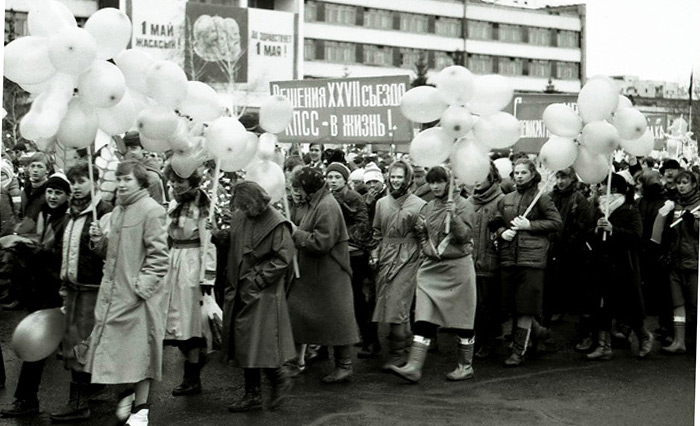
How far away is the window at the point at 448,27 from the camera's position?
234 feet

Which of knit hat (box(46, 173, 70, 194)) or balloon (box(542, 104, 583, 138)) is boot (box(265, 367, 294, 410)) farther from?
balloon (box(542, 104, 583, 138))

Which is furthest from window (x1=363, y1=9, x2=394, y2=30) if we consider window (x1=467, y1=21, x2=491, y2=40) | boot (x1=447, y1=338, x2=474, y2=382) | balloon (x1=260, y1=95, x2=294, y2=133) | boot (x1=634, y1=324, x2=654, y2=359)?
balloon (x1=260, y1=95, x2=294, y2=133)

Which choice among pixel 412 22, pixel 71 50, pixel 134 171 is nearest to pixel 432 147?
pixel 134 171

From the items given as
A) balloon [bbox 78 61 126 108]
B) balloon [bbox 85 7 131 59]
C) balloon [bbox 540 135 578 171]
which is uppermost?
balloon [bbox 85 7 131 59]

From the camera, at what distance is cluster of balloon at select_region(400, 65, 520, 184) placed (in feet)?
25.4

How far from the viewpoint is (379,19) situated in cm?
6806

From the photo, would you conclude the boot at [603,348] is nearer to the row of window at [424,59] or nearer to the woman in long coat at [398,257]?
the woman in long coat at [398,257]

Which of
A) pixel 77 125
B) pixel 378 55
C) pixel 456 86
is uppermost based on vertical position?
pixel 378 55

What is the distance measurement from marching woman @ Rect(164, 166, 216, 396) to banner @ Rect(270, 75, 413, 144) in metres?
5.57

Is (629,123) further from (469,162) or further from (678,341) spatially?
(678,341)

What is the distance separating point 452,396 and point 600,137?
2484mm

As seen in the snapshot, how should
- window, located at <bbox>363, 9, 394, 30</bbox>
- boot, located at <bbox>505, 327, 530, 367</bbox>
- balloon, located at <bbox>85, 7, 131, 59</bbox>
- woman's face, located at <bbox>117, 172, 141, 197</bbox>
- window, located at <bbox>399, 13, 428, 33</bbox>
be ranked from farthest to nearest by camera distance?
window, located at <bbox>399, 13, 428, 33</bbox> < window, located at <bbox>363, 9, 394, 30</bbox> < boot, located at <bbox>505, 327, 530, 367</bbox> < balloon, located at <bbox>85, 7, 131, 59</bbox> < woman's face, located at <bbox>117, 172, 141, 197</bbox>

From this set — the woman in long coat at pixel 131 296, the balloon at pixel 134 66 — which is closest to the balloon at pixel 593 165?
the balloon at pixel 134 66

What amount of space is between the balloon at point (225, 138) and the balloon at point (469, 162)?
1.71m
